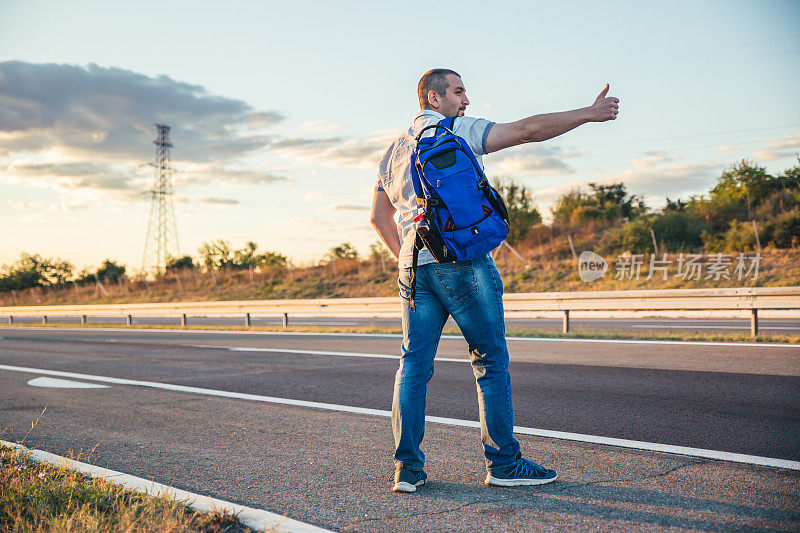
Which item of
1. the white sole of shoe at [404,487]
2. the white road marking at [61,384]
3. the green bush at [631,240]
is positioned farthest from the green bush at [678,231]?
the white sole of shoe at [404,487]

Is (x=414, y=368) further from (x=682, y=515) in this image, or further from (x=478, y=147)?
(x=682, y=515)

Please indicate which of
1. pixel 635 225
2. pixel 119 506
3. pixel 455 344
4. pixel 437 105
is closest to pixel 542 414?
pixel 437 105

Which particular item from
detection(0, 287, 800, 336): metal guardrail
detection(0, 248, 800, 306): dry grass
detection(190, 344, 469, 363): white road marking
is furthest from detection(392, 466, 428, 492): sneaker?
detection(0, 248, 800, 306): dry grass

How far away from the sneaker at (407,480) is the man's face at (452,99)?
1.89 m

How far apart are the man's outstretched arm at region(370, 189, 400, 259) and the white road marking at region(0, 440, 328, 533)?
61.0 inches

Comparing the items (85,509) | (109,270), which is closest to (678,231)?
(85,509)

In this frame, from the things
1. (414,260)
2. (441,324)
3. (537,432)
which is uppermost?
(414,260)

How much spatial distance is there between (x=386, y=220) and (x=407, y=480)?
1.43 metres

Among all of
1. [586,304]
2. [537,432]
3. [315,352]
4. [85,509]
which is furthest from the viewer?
[586,304]

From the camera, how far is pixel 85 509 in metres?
2.96

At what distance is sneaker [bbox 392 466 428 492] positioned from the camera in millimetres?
3385

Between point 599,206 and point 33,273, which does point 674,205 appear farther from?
point 33,273

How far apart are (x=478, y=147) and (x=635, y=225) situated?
3155 cm

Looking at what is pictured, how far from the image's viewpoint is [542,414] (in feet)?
17.4
